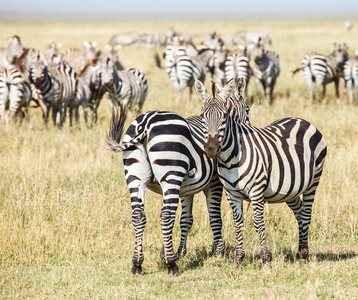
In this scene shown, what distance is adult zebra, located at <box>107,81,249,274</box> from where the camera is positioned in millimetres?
4645

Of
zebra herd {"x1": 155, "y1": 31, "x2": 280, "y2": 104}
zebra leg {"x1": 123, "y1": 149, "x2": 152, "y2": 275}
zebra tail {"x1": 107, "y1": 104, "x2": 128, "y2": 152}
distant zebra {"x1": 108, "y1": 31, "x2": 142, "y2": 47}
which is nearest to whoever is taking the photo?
zebra leg {"x1": 123, "y1": 149, "x2": 152, "y2": 275}

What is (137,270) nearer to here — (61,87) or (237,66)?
(61,87)

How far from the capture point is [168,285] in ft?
15.4

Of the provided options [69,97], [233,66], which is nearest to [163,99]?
[233,66]

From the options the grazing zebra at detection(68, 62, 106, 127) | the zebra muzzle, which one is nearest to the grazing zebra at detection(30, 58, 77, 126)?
the grazing zebra at detection(68, 62, 106, 127)

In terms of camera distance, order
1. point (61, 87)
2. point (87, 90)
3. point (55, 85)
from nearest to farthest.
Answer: point (55, 85) < point (61, 87) < point (87, 90)

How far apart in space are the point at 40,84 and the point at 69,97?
37.3 inches

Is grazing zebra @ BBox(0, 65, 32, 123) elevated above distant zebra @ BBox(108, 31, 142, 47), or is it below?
below

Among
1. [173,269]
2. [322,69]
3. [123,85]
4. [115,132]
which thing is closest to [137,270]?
[173,269]

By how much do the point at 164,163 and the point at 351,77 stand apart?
502 inches

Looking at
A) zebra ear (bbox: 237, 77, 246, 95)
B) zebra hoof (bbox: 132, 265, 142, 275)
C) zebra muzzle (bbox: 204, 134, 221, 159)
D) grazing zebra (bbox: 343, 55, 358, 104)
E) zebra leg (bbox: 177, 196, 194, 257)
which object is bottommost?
zebra hoof (bbox: 132, 265, 142, 275)

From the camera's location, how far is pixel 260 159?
4.82m

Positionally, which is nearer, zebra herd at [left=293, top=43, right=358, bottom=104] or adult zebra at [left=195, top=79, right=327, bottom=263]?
adult zebra at [left=195, top=79, right=327, bottom=263]

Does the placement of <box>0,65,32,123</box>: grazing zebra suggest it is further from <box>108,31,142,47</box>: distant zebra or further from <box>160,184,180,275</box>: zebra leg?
<box>108,31,142,47</box>: distant zebra
